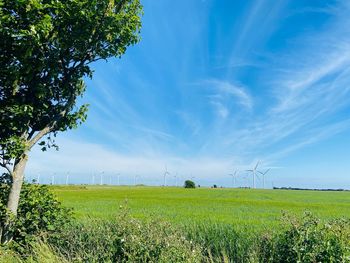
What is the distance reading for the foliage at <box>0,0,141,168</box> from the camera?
8.00m

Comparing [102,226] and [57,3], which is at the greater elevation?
[57,3]

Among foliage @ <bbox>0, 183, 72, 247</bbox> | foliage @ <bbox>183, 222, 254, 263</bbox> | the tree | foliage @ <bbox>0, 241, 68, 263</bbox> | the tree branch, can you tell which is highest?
the tree

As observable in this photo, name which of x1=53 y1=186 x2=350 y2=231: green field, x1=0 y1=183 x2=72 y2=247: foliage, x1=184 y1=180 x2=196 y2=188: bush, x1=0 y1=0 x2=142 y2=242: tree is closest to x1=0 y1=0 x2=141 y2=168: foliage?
x1=0 y1=0 x2=142 y2=242: tree

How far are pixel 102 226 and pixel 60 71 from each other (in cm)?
425

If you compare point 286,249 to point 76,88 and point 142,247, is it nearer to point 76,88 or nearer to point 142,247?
point 142,247

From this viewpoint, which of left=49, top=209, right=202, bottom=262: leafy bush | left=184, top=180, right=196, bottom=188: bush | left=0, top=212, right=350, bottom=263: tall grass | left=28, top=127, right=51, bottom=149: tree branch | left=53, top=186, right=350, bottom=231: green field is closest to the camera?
left=0, top=212, right=350, bottom=263: tall grass

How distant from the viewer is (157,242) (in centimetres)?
739

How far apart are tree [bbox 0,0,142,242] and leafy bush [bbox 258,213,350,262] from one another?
598 centimetres

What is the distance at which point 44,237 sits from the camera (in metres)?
8.91

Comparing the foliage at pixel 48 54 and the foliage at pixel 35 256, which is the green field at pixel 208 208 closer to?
the foliage at pixel 35 256

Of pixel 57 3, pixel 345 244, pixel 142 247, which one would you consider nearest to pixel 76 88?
pixel 57 3

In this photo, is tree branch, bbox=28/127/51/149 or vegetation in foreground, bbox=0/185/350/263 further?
tree branch, bbox=28/127/51/149

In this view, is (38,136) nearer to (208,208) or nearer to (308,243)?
(308,243)

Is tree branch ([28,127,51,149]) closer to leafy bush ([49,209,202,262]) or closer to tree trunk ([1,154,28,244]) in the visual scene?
tree trunk ([1,154,28,244])
